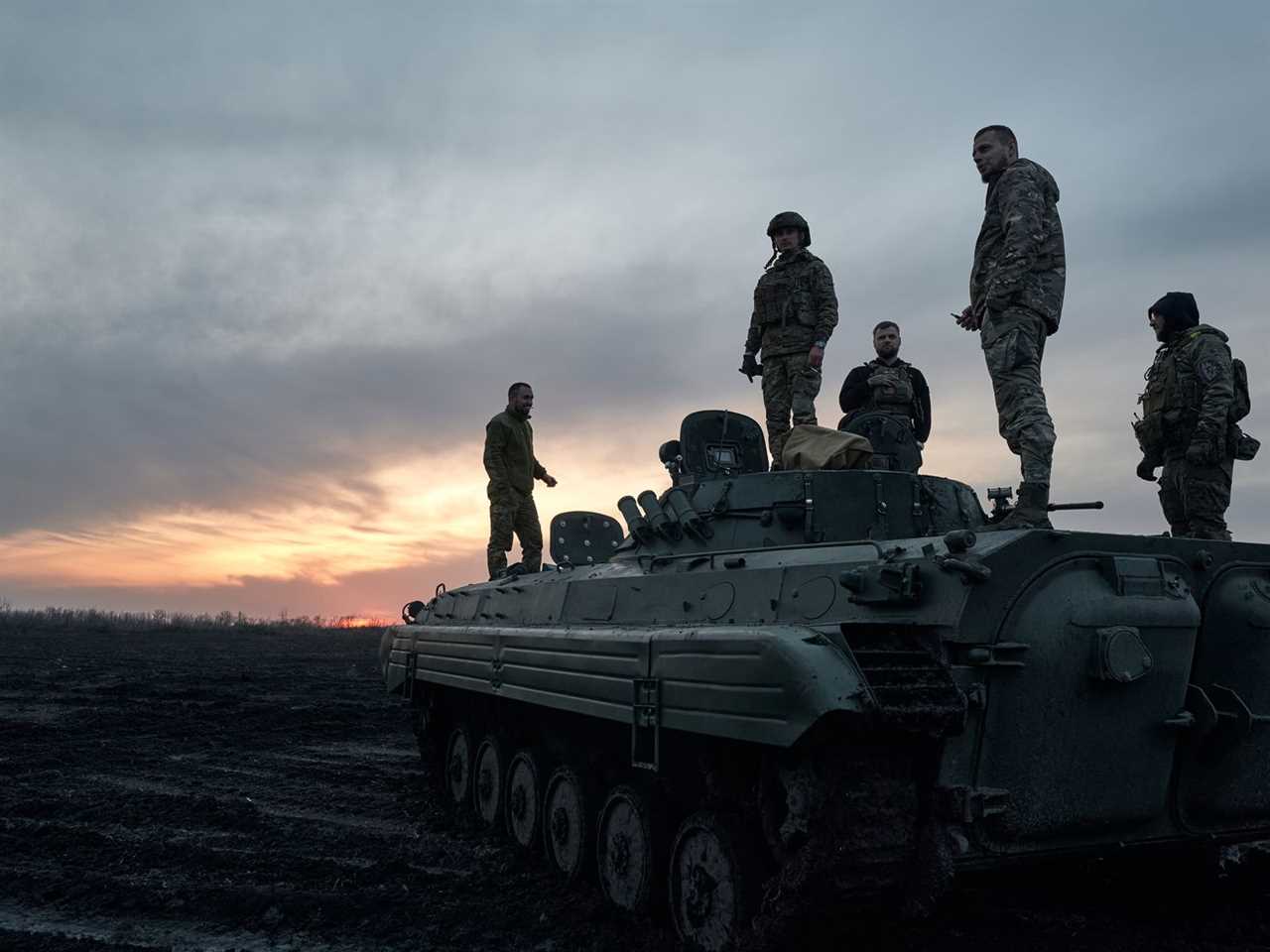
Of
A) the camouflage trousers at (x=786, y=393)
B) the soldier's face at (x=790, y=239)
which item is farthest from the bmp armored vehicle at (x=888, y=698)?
the soldier's face at (x=790, y=239)

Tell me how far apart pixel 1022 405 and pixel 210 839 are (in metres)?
6.23

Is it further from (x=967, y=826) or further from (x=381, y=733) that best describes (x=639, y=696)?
(x=381, y=733)

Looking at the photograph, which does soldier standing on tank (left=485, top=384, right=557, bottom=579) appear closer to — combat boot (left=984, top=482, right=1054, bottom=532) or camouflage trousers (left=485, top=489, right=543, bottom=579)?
camouflage trousers (left=485, top=489, right=543, bottom=579)

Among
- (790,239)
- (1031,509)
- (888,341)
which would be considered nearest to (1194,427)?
(888,341)

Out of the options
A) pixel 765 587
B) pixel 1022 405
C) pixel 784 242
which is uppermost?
pixel 784 242

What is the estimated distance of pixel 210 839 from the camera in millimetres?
8297

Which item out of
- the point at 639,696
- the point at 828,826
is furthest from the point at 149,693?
the point at 828,826

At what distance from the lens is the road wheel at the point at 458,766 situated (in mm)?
9898

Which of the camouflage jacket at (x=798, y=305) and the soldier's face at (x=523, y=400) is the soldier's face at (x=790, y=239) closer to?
the camouflage jacket at (x=798, y=305)

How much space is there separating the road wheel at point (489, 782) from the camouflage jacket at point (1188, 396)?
534 cm

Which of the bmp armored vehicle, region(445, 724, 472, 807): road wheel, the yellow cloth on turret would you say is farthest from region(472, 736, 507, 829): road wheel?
the yellow cloth on turret

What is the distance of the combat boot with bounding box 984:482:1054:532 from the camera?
5.98 m

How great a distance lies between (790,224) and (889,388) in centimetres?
164

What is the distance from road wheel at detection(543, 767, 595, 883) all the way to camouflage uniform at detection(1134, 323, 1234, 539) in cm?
435
